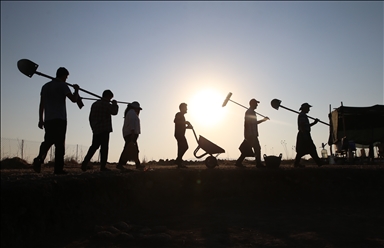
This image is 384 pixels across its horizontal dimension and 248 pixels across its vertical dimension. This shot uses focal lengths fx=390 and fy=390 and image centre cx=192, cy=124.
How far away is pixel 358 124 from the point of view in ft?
55.4

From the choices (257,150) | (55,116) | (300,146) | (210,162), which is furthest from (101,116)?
(300,146)

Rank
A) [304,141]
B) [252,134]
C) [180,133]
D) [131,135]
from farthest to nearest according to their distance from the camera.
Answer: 1. [304,141]
2. [252,134]
3. [180,133]
4. [131,135]

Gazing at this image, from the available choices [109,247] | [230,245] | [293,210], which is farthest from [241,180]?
[109,247]

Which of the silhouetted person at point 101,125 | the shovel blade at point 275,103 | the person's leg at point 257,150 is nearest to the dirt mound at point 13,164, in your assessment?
the silhouetted person at point 101,125

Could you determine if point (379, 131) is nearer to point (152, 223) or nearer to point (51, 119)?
point (152, 223)

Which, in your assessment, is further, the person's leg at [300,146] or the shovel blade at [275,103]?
the shovel blade at [275,103]

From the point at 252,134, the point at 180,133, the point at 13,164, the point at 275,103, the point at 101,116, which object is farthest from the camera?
the point at 13,164

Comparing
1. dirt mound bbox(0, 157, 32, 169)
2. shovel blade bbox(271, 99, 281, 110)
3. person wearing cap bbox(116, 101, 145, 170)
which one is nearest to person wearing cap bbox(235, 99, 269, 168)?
shovel blade bbox(271, 99, 281, 110)

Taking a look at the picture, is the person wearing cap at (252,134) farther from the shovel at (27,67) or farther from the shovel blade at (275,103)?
the shovel at (27,67)

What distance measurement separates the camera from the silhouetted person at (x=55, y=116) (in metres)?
6.21

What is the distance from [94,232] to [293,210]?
155 inches

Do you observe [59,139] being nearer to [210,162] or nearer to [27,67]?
[27,67]

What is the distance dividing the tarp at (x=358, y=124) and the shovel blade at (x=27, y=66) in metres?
12.5

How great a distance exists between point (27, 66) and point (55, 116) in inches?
48.0
